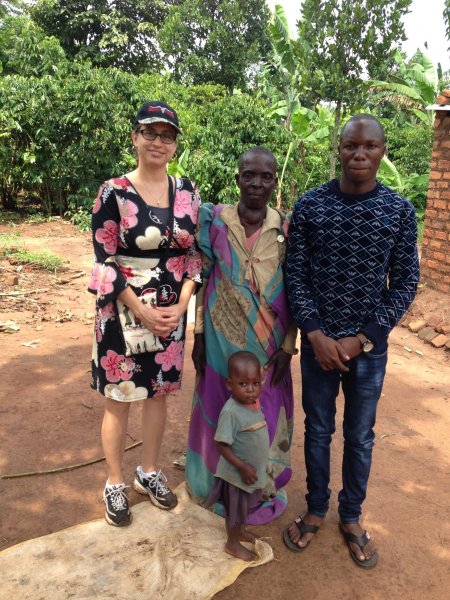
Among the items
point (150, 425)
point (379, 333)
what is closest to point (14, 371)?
point (150, 425)

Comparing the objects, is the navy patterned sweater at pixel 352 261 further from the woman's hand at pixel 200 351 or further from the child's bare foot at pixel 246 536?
the child's bare foot at pixel 246 536

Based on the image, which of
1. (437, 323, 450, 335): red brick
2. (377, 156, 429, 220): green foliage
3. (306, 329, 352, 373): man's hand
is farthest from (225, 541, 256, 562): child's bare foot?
(377, 156, 429, 220): green foliage

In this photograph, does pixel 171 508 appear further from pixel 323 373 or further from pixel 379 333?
pixel 379 333

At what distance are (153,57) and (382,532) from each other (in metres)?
18.9

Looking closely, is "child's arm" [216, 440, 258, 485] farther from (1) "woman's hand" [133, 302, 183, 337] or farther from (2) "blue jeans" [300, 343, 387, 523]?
(1) "woman's hand" [133, 302, 183, 337]

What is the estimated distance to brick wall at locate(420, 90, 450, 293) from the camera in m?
5.33

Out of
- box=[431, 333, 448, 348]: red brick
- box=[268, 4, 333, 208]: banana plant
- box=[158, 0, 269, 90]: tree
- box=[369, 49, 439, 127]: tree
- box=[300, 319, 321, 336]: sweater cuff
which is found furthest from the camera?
box=[158, 0, 269, 90]: tree

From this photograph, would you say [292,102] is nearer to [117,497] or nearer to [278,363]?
[278,363]

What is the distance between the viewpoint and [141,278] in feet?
7.04

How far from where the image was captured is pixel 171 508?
2.49 m

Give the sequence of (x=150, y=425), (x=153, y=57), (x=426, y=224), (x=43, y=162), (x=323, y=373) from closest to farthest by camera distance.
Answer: (x=323, y=373) → (x=150, y=425) → (x=426, y=224) → (x=43, y=162) → (x=153, y=57)

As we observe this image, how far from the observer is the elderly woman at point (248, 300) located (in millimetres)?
2217

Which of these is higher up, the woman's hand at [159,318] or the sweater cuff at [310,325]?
the sweater cuff at [310,325]

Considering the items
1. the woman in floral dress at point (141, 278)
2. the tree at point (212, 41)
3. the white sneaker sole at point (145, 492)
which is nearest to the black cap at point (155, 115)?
the woman in floral dress at point (141, 278)
